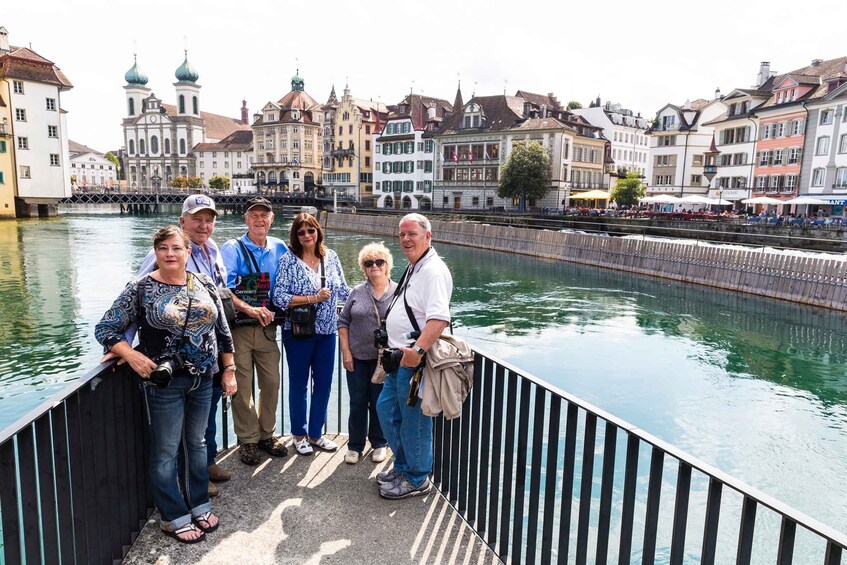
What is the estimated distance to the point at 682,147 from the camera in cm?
5894

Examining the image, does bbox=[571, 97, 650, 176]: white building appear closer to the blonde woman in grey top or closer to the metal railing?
the blonde woman in grey top

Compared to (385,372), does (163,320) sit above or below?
above

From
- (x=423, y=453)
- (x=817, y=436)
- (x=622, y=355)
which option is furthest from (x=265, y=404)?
(x=622, y=355)

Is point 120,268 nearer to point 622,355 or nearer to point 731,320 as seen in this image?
point 622,355

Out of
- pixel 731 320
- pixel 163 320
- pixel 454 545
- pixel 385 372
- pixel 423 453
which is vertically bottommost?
pixel 731 320

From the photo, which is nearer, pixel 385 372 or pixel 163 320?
pixel 163 320

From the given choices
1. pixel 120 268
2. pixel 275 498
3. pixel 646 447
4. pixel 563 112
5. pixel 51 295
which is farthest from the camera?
pixel 563 112

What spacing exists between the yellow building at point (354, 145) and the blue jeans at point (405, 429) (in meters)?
71.7

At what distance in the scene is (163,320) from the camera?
10.2 ft

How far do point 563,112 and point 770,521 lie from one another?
58.4m

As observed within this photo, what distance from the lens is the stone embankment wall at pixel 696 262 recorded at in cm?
1914

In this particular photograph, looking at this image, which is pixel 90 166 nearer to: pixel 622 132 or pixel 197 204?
pixel 622 132

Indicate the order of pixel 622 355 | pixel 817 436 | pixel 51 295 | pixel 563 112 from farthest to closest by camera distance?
pixel 563 112, pixel 51 295, pixel 622 355, pixel 817 436

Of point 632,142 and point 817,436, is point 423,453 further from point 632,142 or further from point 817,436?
point 632,142
